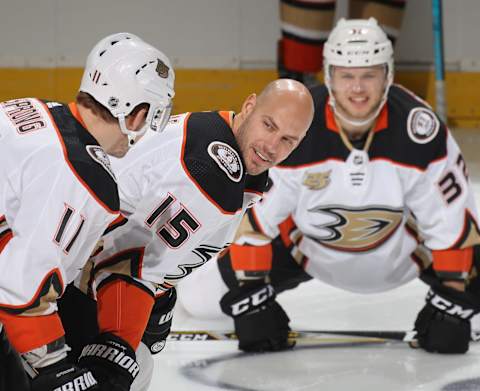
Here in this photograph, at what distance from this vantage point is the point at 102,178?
2100 mm

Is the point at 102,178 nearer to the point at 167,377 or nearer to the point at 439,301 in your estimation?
the point at 167,377

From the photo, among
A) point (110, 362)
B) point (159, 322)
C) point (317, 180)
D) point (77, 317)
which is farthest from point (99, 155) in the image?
point (317, 180)

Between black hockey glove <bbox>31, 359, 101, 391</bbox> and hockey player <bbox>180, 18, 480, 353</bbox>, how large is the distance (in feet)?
3.78

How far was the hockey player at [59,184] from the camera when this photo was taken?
80.5 inches

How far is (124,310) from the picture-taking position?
2.47 m

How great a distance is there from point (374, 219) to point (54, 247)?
1.56 metres

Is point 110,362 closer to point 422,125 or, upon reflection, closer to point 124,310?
point 124,310

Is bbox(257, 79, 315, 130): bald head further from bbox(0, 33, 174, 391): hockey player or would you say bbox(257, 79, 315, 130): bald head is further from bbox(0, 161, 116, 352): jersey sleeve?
bbox(0, 161, 116, 352): jersey sleeve

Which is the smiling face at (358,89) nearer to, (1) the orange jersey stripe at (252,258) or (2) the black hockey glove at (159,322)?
(1) the orange jersey stripe at (252,258)

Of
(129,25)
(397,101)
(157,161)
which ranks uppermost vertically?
(157,161)

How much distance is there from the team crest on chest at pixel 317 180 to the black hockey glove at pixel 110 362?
3.59 feet

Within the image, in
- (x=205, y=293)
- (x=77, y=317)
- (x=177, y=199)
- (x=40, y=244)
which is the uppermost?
(x=40, y=244)

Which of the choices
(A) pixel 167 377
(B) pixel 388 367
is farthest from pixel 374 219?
(A) pixel 167 377

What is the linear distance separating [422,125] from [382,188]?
0.22m
